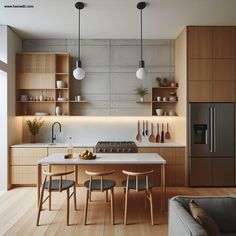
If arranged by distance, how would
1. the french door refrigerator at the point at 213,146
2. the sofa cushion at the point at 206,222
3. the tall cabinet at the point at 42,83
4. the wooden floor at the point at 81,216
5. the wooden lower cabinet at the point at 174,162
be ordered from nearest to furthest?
the sofa cushion at the point at 206,222 < the wooden floor at the point at 81,216 < the french door refrigerator at the point at 213,146 < the wooden lower cabinet at the point at 174,162 < the tall cabinet at the point at 42,83

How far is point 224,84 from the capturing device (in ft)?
15.3

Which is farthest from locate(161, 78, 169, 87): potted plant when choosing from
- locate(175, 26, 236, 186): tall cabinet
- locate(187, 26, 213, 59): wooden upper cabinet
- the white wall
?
the white wall

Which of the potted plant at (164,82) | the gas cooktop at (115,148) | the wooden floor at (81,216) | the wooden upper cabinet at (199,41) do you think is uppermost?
the wooden upper cabinet at (199,41)

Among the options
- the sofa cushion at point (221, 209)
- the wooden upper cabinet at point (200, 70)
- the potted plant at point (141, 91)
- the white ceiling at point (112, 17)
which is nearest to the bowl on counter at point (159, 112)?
the potted plant at point (141, 91)

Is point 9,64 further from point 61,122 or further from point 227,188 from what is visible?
point 227,188

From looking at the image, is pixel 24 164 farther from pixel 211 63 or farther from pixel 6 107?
pixel 211 63

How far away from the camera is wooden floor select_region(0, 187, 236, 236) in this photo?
302 cm

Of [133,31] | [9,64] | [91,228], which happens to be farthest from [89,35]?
[91,228]

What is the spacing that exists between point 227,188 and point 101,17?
3.86 meters

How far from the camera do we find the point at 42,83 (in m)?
5.16

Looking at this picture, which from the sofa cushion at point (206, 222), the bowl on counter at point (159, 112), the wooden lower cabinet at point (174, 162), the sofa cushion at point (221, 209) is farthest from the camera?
the bowl on counter at point (159, 112)

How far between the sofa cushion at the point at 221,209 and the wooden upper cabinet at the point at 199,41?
10.2 ft

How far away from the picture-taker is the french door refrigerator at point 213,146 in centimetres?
464

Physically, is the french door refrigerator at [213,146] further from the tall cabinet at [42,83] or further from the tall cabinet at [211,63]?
the tall cabinet at [42,83]
